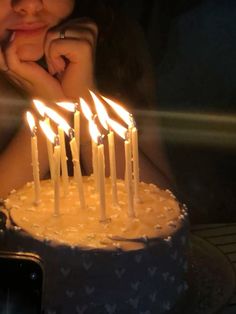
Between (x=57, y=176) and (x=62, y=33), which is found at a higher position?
(x=62, y=33)

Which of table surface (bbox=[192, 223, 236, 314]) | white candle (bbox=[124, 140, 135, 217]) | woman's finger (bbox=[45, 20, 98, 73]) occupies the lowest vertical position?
table surface (bbox=[192, 223, 236, 314])

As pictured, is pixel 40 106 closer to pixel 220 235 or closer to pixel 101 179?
pixel 101 179

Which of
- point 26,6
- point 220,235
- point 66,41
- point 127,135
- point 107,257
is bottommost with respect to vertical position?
point 220,235

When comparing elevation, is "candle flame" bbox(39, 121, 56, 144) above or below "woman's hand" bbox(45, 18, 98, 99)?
below

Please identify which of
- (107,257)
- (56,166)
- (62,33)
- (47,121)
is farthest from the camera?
(62,33)

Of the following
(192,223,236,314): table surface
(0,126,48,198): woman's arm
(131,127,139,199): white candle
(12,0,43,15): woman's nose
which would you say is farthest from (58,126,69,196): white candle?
(192,223,236,314): table surface

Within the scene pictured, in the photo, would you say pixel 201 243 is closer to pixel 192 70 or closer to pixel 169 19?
pixel 192 70

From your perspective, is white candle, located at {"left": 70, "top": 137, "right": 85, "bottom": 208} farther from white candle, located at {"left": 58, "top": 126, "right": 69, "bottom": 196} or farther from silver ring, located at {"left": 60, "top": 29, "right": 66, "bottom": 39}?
silver ring, located at {"left": 60, "top": 29, "right": 66, "bottom": 39}

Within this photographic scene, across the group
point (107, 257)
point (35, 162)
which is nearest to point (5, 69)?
A: point (35, 162)

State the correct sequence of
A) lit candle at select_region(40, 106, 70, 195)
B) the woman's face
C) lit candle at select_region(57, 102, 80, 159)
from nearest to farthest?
lit candle at select_region(40, 106, 70, 195), lit candle at select_region(57, 102, 80, 159), the woman's face
